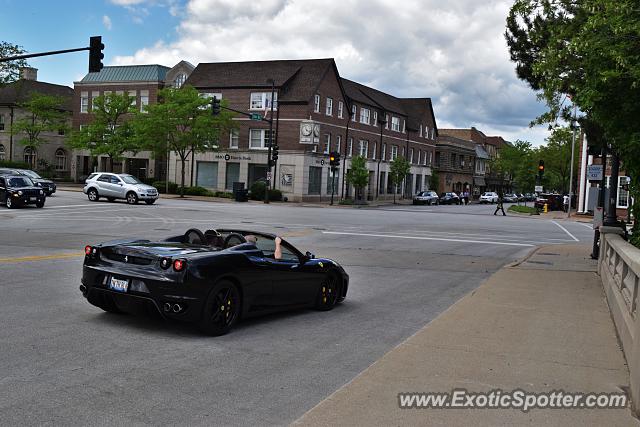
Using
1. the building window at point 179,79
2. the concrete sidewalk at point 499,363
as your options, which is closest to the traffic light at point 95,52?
the concrete sidewalk at point 499,363

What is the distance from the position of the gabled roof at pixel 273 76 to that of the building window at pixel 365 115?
824 cm

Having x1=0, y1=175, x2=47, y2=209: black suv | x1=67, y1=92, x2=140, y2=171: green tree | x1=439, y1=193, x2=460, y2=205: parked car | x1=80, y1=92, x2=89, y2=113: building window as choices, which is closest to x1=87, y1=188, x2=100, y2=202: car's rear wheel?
x1=0, y1=175, x2=47, y2=209: black suv

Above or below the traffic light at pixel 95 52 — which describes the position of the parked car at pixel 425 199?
below

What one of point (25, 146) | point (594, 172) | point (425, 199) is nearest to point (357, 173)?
point (425, 199)

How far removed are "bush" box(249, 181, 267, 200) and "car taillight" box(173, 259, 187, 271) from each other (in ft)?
161

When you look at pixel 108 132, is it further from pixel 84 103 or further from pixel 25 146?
pixel 25 146

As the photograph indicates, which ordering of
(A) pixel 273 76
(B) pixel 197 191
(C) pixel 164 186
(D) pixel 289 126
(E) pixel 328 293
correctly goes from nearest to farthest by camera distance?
1. (E) pixel 328 293
2. (B) pixel 197 191
3. (D) pixel 289 126
4. (C) pixel 164 186
5. (A) pixel 273 76

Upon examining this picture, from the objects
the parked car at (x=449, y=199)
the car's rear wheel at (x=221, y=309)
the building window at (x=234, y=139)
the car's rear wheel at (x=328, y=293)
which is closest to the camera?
the car's rear wheel at (x=221, y=309)

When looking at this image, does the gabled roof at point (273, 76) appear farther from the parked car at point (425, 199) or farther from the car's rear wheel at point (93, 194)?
the car's rear wheel at point (93, 194)

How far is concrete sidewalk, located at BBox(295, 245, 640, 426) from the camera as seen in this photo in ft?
16.5

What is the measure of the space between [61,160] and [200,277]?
7776cm

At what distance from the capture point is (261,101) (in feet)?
199

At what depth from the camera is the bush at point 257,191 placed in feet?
184

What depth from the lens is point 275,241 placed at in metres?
8.78
